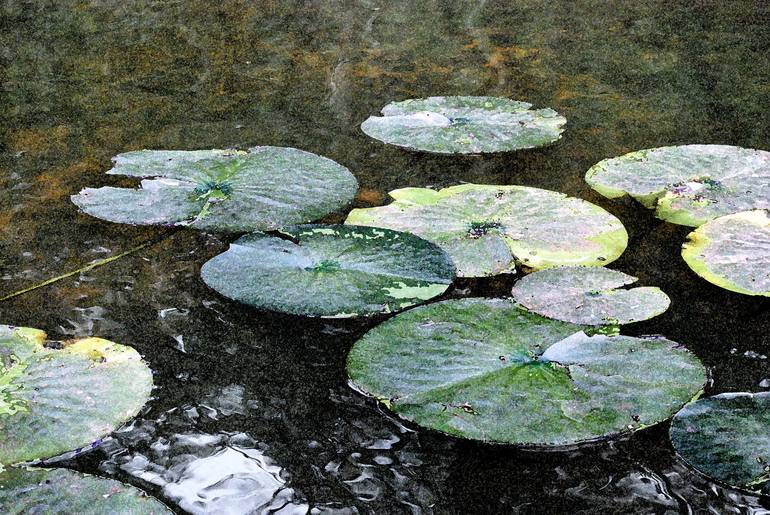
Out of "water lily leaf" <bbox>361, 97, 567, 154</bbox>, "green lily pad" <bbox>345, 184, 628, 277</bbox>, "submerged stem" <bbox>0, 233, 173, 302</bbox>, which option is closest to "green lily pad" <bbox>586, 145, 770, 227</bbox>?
"green lily pad" <bbox>345, 184, 628, 277</bbox>

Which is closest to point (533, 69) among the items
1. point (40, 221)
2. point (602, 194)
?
point (602, 194)

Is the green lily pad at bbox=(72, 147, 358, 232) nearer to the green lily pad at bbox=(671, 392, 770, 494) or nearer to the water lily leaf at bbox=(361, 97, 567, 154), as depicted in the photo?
the water lily leaf at bbox=(361, 97, 567, 154)

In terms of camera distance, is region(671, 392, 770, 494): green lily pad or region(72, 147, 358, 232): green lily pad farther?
region(72, 147, 358, 232): green lily pad

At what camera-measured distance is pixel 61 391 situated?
4.05 feet

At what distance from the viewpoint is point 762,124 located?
2246 millimetres

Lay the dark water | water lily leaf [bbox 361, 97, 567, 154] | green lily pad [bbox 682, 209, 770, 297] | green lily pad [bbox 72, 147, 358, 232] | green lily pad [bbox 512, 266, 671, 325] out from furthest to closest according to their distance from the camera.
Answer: water lily leaf [bbox 361, 97, 567, 154], green lily pad [bbox 72, 147, 358, 232], green lily pad [bbox 682, 209, 770, 297], green lily pad [bbox 512, 266, 671, 325], the dark water

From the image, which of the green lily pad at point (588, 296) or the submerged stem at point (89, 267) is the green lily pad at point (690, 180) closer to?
the green lily pad at point (588, 296)

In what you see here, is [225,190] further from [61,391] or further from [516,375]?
[516,375]

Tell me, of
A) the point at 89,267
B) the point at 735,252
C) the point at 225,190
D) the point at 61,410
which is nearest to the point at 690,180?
the point at 735,252

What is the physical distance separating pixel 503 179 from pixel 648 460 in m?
0.95

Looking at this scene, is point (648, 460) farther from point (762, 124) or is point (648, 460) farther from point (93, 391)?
point (762, 124)

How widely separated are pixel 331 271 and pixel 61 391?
50 cm

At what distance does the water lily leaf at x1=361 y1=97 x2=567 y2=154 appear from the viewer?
211cm

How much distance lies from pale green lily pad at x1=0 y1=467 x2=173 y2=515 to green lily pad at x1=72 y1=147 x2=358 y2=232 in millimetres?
714
